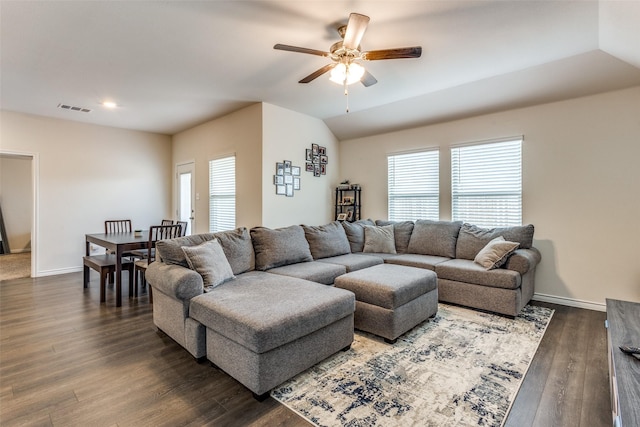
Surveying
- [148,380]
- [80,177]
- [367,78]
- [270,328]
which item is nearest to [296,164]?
[367,78]

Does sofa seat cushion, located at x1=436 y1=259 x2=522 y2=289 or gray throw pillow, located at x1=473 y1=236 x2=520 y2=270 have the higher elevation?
gray throw pillow, located at x1=473 y1=236 x2=520 y2=270

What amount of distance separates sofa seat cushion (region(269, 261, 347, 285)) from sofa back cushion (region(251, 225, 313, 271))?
8 centimetres

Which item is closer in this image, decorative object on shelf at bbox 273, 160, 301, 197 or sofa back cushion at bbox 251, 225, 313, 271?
sofa back cushion at bbox 251, 225, 313, 271

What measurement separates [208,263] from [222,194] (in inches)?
111

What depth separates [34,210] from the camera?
506 centimetres

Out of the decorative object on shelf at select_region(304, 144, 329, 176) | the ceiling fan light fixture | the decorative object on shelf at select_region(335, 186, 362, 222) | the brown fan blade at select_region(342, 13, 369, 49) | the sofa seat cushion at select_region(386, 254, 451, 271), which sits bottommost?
the sofa seat cushion at select_region(386, 254, 451, 271)

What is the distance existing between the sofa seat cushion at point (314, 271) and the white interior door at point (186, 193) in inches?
132

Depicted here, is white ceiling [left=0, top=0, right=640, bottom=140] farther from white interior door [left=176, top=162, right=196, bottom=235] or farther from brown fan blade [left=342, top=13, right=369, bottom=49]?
white interior door [left=176, top=162, right=196, bottom=235]

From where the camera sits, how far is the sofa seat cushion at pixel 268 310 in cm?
190

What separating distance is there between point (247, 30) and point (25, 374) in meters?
3.08

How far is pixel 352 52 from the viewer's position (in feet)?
7.95

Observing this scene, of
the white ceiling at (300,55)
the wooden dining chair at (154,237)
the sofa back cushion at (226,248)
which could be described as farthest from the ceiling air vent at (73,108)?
the sofa back cushion at (226,248)

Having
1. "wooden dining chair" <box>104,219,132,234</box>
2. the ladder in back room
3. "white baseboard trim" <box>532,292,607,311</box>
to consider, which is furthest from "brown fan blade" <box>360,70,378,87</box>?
the ladder in back room

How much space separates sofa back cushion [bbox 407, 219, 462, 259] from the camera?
13.8 ft
